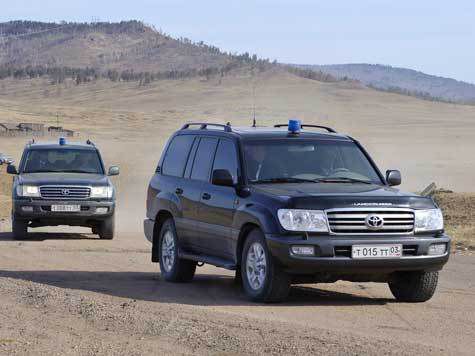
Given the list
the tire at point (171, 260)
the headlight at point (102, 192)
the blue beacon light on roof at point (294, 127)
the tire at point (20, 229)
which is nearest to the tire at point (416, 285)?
the blue beacon light on roof at point (294, 127)

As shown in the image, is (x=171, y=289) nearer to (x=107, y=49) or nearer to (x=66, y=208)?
(x=66, y=208)

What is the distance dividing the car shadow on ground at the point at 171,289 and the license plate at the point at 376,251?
2.65 feet

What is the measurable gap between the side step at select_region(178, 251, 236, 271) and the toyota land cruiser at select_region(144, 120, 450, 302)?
0.02m

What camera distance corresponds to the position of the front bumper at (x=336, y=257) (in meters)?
11.3

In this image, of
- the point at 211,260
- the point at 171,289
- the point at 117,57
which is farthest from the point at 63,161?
the point at 117,57

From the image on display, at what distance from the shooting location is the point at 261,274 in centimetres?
1177

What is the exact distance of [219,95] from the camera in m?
90.3

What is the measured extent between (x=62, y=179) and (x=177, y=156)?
6855 millimetres

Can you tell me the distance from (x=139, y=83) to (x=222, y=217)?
9316cm

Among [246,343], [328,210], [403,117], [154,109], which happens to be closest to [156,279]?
[328,210]

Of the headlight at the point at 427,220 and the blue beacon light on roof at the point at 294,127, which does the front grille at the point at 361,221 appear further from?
the blue beacon light on roof at the point at 294,127

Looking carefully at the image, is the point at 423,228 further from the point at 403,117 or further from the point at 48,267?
the point at 403,117

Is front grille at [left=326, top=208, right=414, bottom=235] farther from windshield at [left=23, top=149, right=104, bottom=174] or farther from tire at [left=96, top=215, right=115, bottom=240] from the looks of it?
windshield at [left=23, top=149, right=104, bottom=174]

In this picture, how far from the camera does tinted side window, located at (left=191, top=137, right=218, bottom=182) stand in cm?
1343
